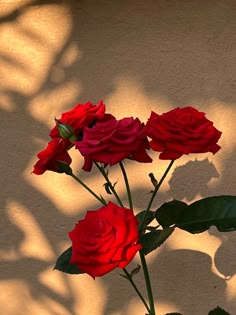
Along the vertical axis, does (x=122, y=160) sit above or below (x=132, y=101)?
above

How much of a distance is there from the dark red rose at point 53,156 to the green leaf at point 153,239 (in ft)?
0.72

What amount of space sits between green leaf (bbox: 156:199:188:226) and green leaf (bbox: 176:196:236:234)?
13mm

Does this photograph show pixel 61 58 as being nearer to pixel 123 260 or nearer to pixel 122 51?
pixel 122 51

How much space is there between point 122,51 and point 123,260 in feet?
2.89

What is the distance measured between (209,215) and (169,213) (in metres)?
0.09

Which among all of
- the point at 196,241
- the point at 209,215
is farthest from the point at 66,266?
the point at 196,241

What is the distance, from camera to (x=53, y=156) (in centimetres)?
117

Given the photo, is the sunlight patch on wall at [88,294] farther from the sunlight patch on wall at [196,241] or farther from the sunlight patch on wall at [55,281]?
the sunlight patch on wall at [196,241]

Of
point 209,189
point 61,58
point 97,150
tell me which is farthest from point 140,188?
point 97,150

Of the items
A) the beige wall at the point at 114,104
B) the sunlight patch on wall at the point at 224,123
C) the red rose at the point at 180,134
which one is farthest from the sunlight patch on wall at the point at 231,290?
the red rose at the point at 180,134

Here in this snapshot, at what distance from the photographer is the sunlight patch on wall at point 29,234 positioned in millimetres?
1841

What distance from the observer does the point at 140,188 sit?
178 centimetres

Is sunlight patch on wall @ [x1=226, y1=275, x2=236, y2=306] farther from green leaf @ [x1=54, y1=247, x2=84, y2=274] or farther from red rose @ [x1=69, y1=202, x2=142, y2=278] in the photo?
red rose @ [x1=69, y1=202, x2=142, y2=278]

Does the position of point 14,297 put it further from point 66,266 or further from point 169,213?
point 169,213
